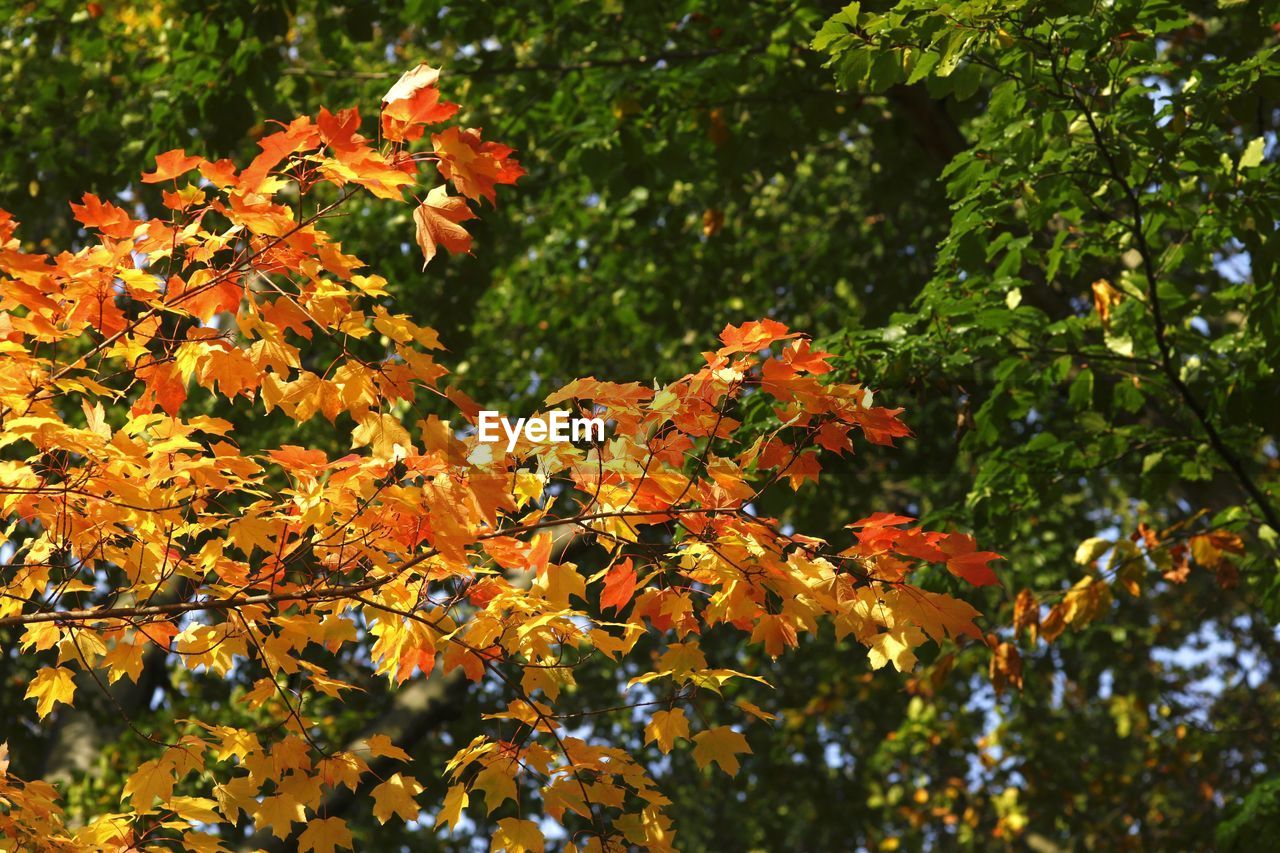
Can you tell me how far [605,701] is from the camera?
36.7ft

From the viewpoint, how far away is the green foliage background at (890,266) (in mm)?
3744

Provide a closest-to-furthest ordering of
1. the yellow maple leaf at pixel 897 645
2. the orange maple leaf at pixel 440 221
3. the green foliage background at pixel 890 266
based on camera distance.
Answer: the orange maple leaf at pixel 440 221 → the yellow maple leaf at pixel 897 645 → the green foliage background at pixel 890 266

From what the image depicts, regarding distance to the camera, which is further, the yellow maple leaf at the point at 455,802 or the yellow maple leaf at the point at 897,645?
the yellow maple leaf at the point at 455,802

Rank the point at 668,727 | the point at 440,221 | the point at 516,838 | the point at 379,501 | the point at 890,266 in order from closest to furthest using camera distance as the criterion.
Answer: the point at 440,221, the point at 379,501, the point at 516,838, the point at 668,727, the point at 890,266

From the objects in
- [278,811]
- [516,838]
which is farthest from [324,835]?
[516,838]

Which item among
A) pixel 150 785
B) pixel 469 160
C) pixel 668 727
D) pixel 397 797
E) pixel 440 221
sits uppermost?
pixel 469 160

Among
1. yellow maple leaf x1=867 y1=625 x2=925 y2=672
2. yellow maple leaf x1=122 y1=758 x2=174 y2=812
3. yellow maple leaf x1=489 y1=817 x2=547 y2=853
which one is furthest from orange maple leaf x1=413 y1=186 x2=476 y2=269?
yellow maple leaf x1=122 y1=758 x2=174 y2=812

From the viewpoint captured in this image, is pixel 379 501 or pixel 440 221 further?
pixel 379 501

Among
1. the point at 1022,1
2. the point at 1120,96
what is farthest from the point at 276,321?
the point at 1120,96

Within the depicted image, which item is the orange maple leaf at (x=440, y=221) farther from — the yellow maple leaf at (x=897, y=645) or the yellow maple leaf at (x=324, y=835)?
the yellow maple leaf at (x=324, y=835)

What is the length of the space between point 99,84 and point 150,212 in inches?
65.6

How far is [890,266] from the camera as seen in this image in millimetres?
7660

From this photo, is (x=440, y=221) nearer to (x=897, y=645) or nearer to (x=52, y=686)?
(x=897, y=645)

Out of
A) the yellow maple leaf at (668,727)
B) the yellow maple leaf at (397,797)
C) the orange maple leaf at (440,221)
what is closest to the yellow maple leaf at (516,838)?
the yellow maple leaf at (397,797)
